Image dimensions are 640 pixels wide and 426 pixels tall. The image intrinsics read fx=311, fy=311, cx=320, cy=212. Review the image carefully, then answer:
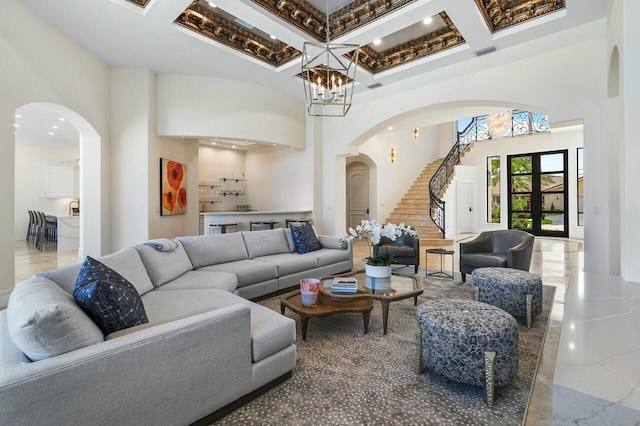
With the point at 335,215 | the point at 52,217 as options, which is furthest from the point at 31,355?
the point at 52,217

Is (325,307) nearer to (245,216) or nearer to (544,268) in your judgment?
(245,216)

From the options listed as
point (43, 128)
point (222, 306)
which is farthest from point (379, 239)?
point (43, 128)

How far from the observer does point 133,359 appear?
1.40m

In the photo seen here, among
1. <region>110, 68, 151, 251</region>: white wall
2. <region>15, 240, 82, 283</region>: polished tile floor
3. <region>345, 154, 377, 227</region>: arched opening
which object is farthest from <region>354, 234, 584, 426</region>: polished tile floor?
<region>15, 240, 82, 283</region>: polished tile floor

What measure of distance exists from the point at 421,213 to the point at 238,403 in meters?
8.93

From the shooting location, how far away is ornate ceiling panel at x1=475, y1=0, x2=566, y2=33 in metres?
4.18

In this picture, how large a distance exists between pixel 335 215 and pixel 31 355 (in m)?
6.89

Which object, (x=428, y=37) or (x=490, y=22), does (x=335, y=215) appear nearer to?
(x=428, y=37)

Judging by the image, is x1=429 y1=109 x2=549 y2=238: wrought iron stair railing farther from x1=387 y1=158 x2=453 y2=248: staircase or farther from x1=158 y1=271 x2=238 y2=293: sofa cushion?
x1=158 y1=271 x2=238 y2=293: sofa cushion

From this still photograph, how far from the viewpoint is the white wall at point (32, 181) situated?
32.1 feet

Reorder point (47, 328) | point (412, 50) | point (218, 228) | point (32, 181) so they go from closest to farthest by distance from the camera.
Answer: point (47, 328) < point (412, 50) < point (218, 228) < point (32, 181)

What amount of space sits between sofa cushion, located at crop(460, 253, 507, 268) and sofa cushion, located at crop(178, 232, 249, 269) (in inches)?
124

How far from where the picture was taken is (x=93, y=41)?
4.93 m

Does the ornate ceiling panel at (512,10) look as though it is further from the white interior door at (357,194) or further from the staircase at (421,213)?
the white interior door at (357,194)
